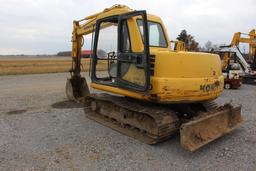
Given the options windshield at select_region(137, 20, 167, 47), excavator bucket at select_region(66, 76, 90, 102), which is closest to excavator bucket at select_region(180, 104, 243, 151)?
windshield at select_region(137, 20, 167, 47)

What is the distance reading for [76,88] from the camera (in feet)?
27.0

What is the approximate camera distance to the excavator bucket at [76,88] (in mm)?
8078

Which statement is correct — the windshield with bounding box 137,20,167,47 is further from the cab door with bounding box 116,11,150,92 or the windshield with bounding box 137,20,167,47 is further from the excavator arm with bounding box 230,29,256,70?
the excavator arm with bounding box 230,29,256,70

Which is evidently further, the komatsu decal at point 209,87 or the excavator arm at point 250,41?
the excavator arm at point 250,41

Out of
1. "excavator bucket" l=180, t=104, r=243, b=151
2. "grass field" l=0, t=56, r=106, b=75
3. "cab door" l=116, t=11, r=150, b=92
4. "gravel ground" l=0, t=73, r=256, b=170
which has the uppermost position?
"cab door" l=116, t=11, r=150, b=92

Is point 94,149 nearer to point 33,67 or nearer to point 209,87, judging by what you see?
point 209,87

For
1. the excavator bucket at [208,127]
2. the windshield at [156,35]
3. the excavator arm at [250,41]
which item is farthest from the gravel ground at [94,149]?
the excavator arm at [250,41]

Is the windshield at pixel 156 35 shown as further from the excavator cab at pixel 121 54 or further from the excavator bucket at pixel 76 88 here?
the excavator bucket at pixel 76 88

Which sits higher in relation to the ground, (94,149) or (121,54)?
(121,54)

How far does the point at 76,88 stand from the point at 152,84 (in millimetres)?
4481

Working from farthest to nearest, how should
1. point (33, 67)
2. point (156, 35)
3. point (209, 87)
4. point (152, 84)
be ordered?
point (33, 67) < point (156, 35) < point (209, 87) < point (152, 84)

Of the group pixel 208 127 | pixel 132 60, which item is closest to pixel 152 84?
pixel 132 60

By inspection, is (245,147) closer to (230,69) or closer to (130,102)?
(130,102)

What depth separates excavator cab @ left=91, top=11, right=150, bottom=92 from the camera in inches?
173
